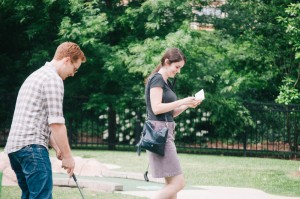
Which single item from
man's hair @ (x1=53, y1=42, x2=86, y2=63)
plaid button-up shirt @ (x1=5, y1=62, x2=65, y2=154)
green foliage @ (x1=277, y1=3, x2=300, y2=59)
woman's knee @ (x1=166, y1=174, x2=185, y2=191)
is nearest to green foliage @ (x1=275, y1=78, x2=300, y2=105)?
green foliage @ (x1=277, y1=3, x2=300, y2=59)

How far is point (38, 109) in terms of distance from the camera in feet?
15.6

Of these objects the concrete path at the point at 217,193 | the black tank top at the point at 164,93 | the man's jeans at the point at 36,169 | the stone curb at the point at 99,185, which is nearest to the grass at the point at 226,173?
the stone curb at the point at 99,185

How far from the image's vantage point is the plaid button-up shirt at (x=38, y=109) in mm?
4715

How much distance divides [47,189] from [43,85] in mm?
807

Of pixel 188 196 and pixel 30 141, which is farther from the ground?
pixel 30 141

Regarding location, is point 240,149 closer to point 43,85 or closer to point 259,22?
point 259,22

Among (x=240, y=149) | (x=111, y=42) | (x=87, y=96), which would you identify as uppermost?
(x=111, y=42)

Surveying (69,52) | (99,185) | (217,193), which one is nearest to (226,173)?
(217,193)

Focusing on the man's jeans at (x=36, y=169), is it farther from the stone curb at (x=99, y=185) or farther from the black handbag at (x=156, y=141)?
the stone curb at (x=99, y=185)

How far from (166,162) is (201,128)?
40.3ft

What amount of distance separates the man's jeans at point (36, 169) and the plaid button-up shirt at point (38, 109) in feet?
0.18

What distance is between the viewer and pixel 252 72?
718 inches

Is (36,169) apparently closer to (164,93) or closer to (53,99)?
(53,99)

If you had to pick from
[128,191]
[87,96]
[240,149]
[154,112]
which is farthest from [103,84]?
[154,112]
